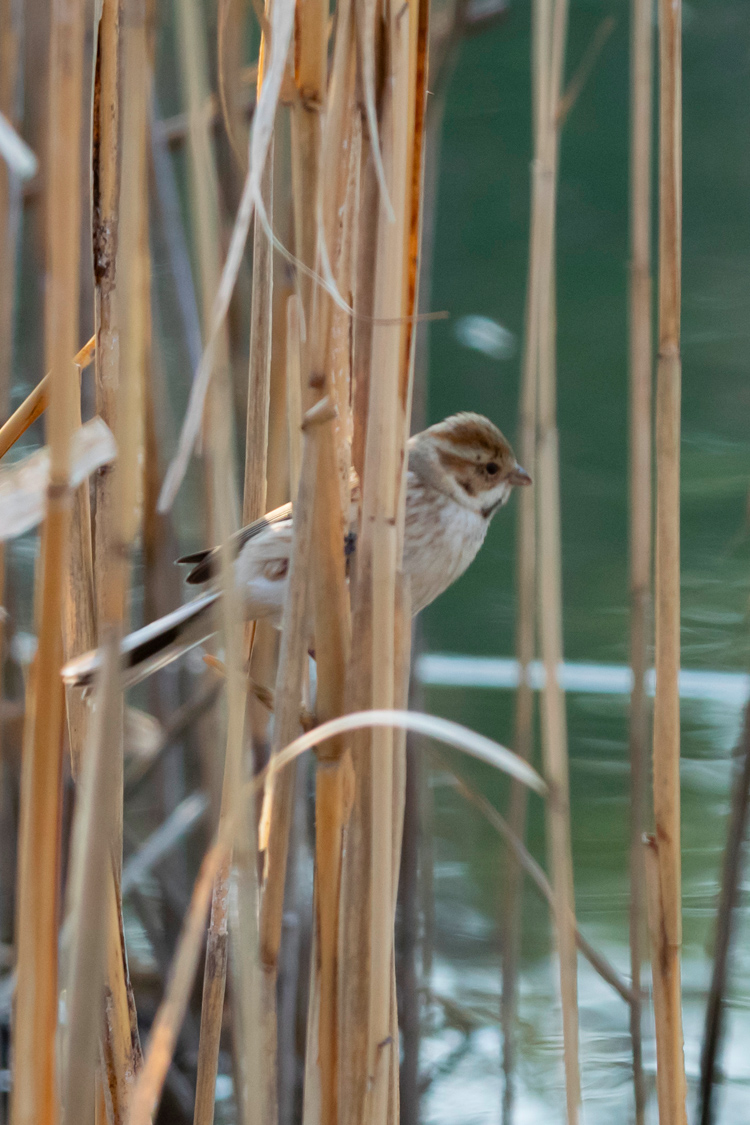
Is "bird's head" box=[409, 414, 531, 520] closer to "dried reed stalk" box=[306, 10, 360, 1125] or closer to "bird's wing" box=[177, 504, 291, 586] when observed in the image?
"bird's wing" box=[177, 504, 291, 586]

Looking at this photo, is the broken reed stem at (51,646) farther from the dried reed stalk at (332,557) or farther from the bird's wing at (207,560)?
the bird's wing at (207,560)

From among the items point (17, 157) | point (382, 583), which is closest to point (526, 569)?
point (382, 583)

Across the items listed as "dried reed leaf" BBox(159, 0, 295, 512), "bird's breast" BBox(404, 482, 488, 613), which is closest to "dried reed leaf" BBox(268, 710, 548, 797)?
"dried reed leaf" BBox(159, 0, 295, 512)

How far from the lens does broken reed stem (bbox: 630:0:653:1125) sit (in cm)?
79

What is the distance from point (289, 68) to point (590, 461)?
228cm

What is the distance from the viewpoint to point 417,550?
1144 millimetres

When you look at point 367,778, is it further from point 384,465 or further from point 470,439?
point 470,439

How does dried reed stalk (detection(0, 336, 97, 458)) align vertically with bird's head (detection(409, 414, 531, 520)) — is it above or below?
above

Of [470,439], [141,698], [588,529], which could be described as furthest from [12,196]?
[588,529]

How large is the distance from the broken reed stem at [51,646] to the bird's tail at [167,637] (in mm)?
269

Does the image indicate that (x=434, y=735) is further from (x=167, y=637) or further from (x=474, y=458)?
(x=474, y=458)

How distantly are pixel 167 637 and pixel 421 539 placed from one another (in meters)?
0.36

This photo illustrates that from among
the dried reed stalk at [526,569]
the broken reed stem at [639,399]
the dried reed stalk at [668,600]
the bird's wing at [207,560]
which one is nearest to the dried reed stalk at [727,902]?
the broken reed stem at [639,399]

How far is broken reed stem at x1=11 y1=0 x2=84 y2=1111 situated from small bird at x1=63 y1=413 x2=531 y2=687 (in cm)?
29
